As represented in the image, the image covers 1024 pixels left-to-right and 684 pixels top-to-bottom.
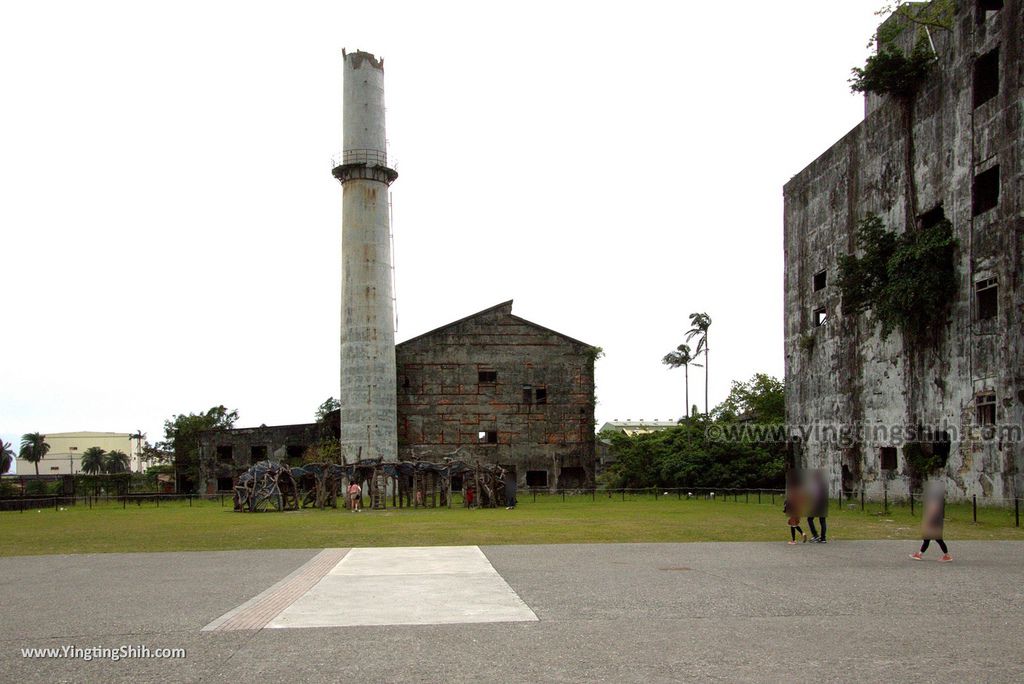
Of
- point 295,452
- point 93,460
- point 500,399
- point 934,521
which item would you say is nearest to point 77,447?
point 93,460

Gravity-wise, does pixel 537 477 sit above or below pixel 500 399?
below

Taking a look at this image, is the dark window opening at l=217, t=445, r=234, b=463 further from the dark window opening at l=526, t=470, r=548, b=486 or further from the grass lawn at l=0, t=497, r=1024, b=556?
the grass lawn at l=0, t=497, r=1024, b=556

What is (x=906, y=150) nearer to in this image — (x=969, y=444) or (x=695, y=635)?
(x=969, y=444)

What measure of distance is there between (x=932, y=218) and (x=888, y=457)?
890cm

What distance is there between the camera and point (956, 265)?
30766 mm

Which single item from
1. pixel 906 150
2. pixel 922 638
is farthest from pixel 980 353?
pixel 922 638

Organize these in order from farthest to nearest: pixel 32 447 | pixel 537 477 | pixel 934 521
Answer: pixel 32 447 → pixel 537 477 → pixel 934 521

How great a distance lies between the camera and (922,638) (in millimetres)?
8680

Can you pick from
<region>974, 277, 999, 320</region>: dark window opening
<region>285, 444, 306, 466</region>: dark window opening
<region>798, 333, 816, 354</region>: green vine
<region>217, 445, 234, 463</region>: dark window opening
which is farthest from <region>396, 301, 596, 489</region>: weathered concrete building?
<region>974, 277, 999, 320</region>: dark window opening

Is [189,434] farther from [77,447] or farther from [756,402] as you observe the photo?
[77,447]

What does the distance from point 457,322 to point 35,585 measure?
4060cm

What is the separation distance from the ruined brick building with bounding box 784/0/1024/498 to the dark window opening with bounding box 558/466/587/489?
14490 millimetres

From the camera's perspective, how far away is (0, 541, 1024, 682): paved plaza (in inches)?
302

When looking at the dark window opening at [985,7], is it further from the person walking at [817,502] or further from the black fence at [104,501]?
the black fence at [104,501]
